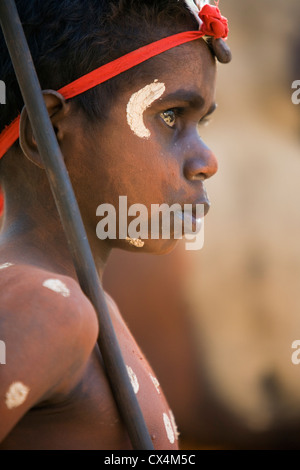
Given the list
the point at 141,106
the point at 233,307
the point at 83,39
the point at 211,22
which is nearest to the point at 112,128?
the point at 141,106

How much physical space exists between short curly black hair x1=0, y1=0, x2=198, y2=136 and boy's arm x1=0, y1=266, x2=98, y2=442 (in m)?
0.43

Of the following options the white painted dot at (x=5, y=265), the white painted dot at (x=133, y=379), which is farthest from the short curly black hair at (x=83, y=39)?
the white painted dot at (x=133, y=379)

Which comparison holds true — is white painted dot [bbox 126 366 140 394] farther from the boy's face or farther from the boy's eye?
the boy's eye

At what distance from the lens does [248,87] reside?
317 centimetres

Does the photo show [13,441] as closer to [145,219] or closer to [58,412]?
[58,412]

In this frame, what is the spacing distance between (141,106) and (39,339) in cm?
55

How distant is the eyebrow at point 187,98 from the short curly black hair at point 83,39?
0.23ft

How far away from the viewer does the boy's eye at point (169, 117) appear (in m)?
1.25

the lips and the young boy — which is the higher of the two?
the young boy

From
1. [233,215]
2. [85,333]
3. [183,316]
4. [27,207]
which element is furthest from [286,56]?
[85,333]

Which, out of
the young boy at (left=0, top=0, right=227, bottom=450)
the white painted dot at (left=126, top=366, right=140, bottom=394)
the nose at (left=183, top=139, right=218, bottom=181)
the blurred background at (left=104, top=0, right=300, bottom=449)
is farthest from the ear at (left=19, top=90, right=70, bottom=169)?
the blurred background at (left=104, top=0, right=300, bottom=449)

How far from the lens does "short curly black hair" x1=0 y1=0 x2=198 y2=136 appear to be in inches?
47.0

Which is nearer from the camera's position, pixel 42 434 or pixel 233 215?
pixel 42 434

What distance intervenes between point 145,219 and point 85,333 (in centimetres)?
38
